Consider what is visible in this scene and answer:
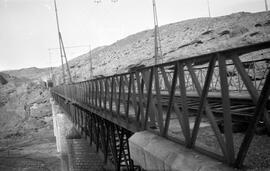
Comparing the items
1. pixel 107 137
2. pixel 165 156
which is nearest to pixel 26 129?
pixel 107 137

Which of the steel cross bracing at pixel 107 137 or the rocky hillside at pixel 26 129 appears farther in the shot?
the rocky hillside at pixel 26 129

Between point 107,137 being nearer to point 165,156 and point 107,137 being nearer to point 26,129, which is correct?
point 165,156

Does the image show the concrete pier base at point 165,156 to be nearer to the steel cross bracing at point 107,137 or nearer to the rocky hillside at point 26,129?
the steel cross bracing at point 107,137

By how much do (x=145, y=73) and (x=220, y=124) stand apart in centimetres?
162

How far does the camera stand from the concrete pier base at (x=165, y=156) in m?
2.48

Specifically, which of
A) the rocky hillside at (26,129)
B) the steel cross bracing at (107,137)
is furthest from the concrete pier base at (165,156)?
the rocky hillside at (26,129)

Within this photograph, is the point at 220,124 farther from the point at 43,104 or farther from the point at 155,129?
the point at 43,104

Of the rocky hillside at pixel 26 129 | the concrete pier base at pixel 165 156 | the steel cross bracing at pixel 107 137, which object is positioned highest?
the concrete pier base at pixel 165 156

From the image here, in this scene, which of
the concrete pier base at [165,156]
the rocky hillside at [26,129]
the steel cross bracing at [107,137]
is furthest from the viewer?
the rocky hillside at [26,129]

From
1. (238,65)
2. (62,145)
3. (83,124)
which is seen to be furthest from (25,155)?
(238,65)

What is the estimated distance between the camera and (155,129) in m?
4.30

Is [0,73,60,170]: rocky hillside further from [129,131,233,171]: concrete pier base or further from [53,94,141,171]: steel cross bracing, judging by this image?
[129,131,233,171]: concrete pier base

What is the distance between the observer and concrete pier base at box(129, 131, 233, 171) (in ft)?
8.13

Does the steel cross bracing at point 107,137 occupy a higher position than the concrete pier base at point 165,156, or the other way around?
the concrete pier base at point 165,156
